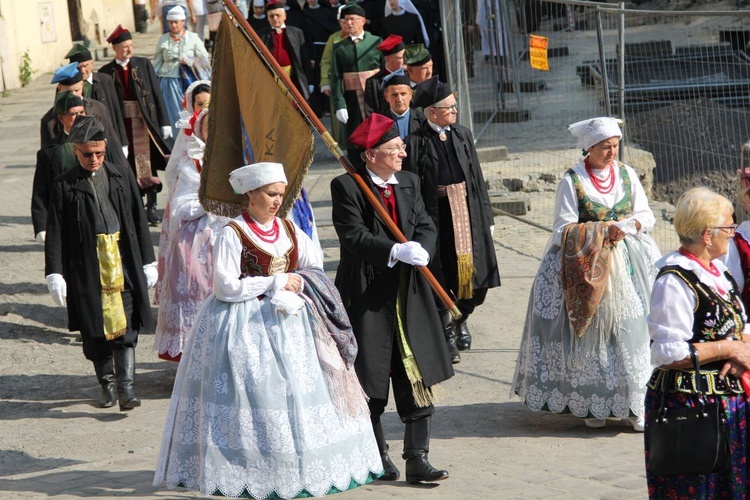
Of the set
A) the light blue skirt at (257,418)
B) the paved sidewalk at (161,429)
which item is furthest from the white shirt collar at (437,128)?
the light blue skirt at (257,418)

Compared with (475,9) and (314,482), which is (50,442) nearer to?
(314,482)

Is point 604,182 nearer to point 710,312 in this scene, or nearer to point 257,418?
point 710,312

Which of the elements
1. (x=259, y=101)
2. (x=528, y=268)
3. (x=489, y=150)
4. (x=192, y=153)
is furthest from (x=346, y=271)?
(x=489, y=150)

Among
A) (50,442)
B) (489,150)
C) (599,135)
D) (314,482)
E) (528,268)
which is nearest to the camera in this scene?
(314,482)

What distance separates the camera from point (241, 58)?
645 cm

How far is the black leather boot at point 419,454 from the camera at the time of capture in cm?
605

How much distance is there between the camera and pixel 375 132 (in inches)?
235

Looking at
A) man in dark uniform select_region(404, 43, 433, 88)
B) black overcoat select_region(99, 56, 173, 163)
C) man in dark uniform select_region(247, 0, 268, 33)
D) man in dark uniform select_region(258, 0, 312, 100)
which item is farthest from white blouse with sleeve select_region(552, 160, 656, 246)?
man in dark uniform select_region(247, 0, 268, 33)

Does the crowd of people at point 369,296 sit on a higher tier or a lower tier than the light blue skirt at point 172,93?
lower

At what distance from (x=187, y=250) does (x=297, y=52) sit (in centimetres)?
680

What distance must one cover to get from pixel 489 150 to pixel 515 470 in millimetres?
7936

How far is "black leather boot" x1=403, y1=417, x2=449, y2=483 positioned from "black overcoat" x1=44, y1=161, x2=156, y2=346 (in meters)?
2.36

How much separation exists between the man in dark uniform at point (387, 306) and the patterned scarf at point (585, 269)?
3.54ft

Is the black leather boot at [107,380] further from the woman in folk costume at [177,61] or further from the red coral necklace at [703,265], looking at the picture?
the woman in folk costume at [177,61]
